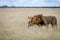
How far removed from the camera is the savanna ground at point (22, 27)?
1560 millimetres

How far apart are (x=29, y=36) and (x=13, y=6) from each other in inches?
17.2

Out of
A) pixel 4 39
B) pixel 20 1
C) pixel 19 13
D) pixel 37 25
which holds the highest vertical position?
pixel 20 1

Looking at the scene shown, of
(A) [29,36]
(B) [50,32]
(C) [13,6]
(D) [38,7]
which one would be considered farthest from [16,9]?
(B) [50,32]

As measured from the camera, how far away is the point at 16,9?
160 centimetres

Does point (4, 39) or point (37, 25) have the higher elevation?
point (37, 25)

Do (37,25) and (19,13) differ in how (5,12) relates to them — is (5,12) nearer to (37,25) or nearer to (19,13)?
(19,13)

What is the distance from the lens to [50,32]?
1.56 metres

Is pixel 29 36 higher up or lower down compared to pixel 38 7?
lower down

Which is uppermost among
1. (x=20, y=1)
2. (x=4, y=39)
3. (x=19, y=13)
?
(x=20, y=1)

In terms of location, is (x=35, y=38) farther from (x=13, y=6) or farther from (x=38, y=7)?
(x=13, y=6)

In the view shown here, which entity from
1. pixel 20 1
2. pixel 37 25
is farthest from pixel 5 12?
pixel 37 25

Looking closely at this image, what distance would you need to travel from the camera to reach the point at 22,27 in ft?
5.21

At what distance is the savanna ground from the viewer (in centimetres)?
156

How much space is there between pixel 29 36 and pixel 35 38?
8 centimetres
